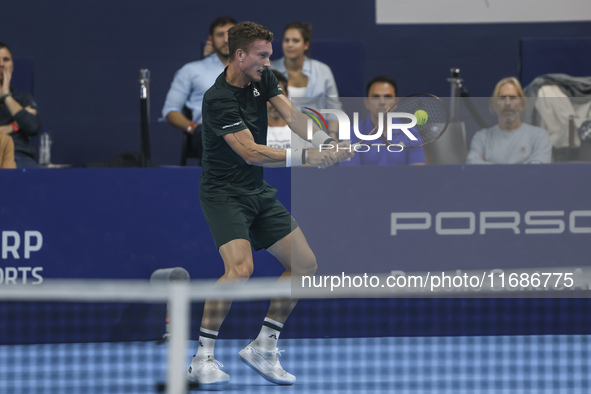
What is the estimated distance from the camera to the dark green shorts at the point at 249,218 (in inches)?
171

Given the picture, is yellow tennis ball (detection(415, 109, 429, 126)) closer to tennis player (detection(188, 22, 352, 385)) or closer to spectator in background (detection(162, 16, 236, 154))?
tennis player (detection(188, 22, 352, 385))

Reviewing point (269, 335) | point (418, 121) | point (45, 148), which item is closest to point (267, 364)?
point (269, 335)

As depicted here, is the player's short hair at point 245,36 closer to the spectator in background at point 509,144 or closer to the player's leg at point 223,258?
the player's leg at point 223,258

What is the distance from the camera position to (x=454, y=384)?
4312 millimetres

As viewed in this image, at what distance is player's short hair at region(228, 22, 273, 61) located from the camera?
419 cm

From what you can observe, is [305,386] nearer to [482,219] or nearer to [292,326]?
[292,326]

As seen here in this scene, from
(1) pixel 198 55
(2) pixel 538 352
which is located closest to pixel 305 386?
(2) pixel 538 352

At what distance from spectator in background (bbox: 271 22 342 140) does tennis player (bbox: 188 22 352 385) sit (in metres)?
2.00

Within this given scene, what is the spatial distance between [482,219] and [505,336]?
0.73m

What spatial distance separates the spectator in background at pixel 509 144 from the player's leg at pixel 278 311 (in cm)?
148

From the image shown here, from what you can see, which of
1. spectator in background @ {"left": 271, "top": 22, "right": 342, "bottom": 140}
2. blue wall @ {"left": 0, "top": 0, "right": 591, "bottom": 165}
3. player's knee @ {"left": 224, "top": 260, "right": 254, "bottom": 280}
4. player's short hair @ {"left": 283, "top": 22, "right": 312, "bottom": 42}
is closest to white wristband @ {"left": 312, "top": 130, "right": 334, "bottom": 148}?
player's knee @ {"left": 224, "top": 260, "right": 254, "bottom": 280}

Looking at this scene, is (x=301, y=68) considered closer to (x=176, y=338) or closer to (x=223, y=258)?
(x=223, y=258)

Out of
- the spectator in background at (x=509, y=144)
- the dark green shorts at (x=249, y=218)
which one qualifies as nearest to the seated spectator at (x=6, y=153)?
the dark green shorts at (x=249, y=218)

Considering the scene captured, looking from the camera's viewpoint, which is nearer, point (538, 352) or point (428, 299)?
point (538, 352)
